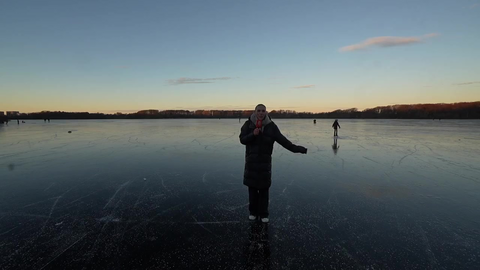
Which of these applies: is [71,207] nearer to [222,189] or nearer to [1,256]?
[1,256]

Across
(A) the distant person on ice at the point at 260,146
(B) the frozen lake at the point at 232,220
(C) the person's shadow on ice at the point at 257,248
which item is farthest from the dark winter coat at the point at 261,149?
(B) the frozen lake at the point at 232,220

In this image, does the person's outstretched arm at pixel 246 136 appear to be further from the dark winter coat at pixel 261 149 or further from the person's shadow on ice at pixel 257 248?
the person's shadow on ice at pixel 257 248

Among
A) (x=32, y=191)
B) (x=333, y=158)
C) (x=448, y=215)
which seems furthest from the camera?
(x=333, y=158)

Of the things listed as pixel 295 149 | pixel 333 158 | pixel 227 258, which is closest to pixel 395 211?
pixel 295 149

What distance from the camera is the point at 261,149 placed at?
10.4 feet

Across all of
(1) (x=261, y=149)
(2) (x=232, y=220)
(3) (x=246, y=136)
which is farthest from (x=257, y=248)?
(3) (x=246, y=136)

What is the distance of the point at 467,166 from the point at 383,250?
660 centimetres

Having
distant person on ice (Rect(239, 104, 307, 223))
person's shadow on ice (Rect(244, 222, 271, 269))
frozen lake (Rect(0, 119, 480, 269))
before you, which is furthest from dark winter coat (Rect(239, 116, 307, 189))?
frozen lake (Rect(0, 119, 480, 269))

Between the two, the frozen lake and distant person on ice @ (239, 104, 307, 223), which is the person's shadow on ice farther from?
distant person on ice @ (239, 104, 307, 223)

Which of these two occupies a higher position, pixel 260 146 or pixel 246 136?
pixel 246 136

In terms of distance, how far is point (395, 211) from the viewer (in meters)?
3.77

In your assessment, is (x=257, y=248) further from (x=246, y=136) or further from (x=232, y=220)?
(x=246, y=136)

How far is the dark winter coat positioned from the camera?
3.15 m

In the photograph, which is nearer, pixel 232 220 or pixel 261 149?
pixel 261 149
